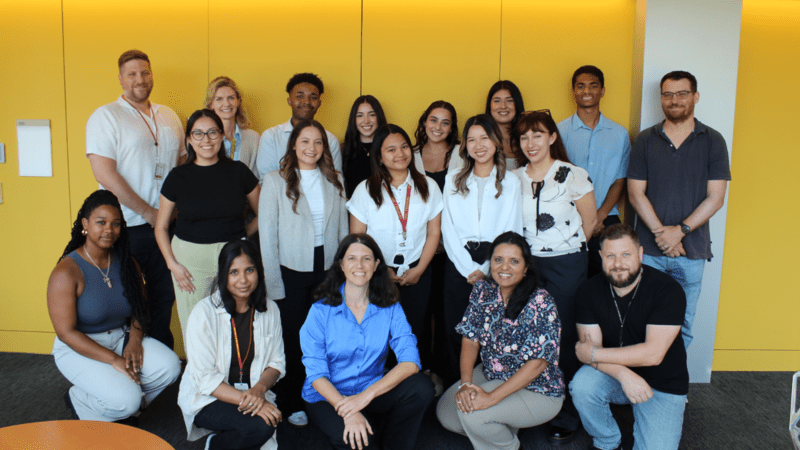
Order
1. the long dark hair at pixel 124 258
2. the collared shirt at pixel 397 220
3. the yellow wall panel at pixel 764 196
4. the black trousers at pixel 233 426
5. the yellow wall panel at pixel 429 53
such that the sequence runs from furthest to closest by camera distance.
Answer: the yellow wall panel at pixel 429 53 → the yellow wall panel at pixel 764 196 → the collared shirt at pixel 397 220 → the long dark hair at pixel 124 258 → the black trousers at pixel 233 426

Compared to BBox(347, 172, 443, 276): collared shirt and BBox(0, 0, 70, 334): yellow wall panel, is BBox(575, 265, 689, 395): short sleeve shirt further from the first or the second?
BBox(0, 0, 70, 334): yellow wall panel

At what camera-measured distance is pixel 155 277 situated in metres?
3.49

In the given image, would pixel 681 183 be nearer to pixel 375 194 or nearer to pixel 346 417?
pixel 375 194

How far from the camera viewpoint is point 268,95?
4.00 m

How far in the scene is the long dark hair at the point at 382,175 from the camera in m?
3.00

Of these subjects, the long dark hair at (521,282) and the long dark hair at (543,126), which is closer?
the long dark hair at (521,282)

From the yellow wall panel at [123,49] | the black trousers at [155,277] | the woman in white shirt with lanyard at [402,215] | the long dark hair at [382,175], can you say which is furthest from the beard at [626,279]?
the yellow wall panel at [123,49]

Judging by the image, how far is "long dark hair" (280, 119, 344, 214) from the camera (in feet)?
9.63

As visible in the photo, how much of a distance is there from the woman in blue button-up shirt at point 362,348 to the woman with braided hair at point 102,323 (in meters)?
1.05

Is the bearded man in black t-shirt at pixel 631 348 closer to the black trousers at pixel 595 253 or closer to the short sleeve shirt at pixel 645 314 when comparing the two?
the short sleeve shirt at pixel 645 314

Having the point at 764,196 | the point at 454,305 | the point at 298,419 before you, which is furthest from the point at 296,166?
the point at 764,196

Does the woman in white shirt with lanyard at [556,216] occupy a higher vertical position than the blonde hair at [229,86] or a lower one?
lower

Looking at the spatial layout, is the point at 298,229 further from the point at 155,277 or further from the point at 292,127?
the point at 155,277

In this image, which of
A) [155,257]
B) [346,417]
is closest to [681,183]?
[346,417]
